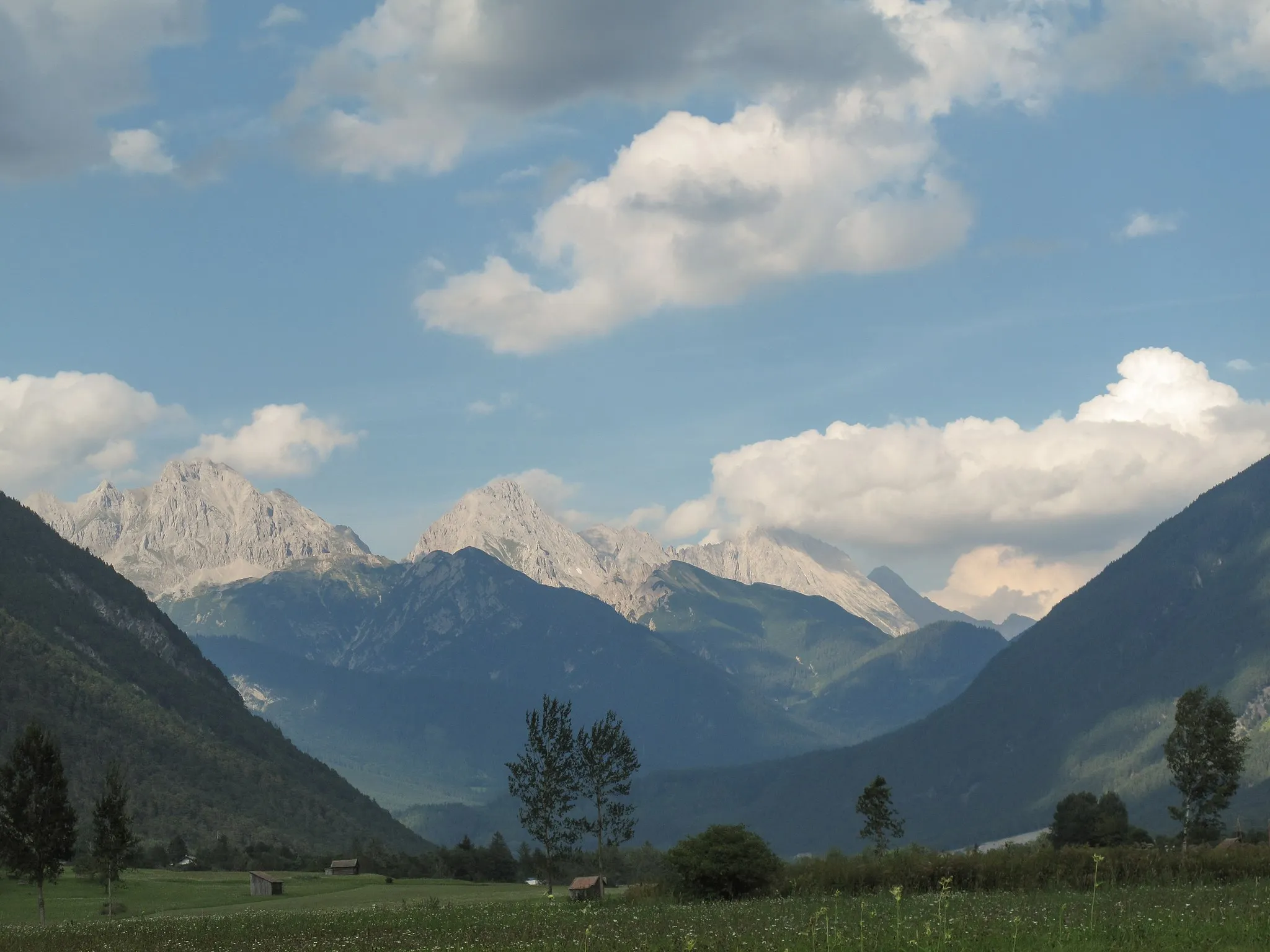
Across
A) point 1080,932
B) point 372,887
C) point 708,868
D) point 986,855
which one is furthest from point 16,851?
point 1080,932

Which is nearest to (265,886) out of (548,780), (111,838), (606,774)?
(111,838)

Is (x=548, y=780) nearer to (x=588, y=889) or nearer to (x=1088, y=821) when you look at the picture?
(x=588, y=889)

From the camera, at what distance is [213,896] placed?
113m

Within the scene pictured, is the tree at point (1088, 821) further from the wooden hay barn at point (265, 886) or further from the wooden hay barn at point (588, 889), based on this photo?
the wooden hay barn at point (265, 886)

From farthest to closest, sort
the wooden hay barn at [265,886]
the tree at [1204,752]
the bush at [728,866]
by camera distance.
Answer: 1. the tree at [1204,752]
2. the wooden hay barn at [265,886]
3. the bush at [728,866]

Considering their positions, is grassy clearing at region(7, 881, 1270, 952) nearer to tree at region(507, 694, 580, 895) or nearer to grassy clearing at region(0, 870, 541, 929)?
grassy clearing at region(0, 870, 541, 929)

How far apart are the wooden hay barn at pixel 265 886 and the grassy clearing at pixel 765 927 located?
4677 centimetres

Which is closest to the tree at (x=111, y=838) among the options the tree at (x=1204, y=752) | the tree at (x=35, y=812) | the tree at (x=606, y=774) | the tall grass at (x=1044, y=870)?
the tree at (x=35, y=812)

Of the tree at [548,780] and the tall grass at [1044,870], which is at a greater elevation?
the tree at [548,780]

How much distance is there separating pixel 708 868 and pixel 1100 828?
95.6 m

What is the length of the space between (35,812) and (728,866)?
166ft

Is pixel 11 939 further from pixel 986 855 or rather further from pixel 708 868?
pixel 986 855

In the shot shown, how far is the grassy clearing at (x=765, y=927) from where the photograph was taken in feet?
109

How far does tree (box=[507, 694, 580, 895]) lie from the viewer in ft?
379
